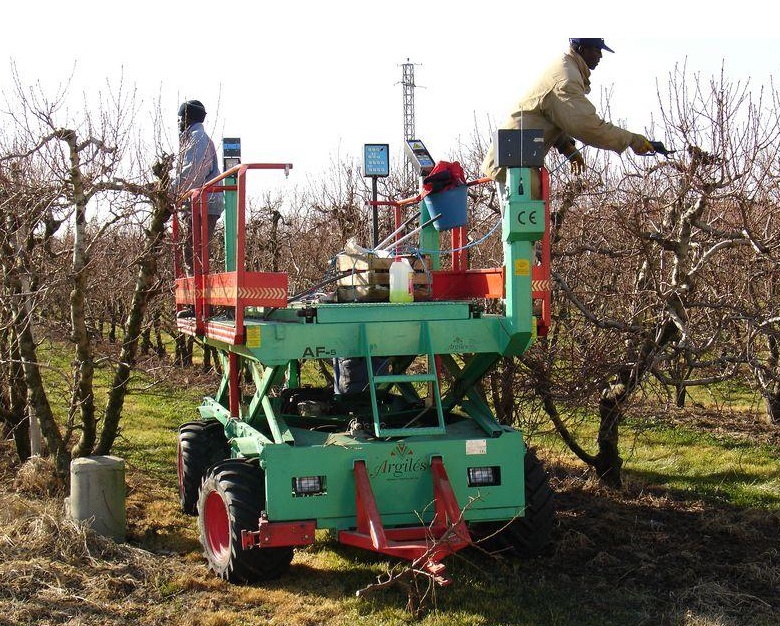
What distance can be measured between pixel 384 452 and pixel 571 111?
2290 millimetres

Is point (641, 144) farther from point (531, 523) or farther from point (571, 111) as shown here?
point (531, 523)

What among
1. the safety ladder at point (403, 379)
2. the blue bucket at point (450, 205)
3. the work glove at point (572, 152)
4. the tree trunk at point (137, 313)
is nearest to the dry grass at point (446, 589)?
the safety ladder at point (403, 379)

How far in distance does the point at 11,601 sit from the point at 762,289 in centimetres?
725

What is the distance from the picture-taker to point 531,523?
224 inches

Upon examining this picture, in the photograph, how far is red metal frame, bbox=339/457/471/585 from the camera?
4.69 meters

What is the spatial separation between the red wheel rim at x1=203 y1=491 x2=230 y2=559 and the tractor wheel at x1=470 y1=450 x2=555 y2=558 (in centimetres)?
161

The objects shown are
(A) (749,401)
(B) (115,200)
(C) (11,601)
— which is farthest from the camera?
(A) (749,401)

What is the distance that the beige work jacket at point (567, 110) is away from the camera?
536 centimetres

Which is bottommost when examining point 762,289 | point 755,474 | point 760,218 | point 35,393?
point 755,474

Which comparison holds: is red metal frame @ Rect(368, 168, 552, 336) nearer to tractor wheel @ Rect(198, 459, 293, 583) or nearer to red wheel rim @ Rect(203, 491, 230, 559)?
tractor wheel @ Rect(198, 459, 293, 583)

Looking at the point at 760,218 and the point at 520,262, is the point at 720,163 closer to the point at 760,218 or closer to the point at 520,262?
the point at 760,218

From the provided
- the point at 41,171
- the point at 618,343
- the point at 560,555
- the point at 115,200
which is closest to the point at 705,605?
the point at 560,555

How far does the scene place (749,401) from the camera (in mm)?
12680

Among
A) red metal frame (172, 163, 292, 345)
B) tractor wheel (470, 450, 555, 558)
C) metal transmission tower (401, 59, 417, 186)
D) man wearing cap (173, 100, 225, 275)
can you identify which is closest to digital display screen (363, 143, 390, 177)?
man wearing cap (173, 100, 225, 275)
